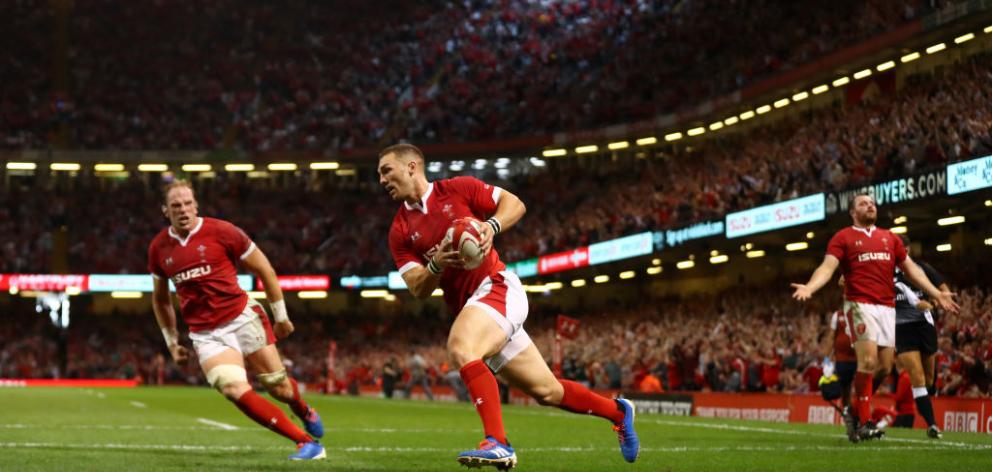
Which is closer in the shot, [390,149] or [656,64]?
[390,149]

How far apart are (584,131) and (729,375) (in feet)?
82.3

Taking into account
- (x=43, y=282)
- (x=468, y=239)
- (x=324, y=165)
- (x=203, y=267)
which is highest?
(x=324, y=165)

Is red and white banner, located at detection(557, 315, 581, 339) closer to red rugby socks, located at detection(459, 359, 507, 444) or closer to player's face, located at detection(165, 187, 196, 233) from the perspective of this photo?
player's face, located at detection(165, 187, 196, 233)

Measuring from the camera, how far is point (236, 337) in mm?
11133

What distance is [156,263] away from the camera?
11125mm

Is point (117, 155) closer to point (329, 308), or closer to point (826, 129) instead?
point (329, 308)

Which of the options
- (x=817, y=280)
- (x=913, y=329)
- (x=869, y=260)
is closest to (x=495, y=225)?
(x=817, y=280)

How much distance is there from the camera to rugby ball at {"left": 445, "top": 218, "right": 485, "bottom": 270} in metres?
7.78

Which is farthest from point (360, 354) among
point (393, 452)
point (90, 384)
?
point (393, 452)

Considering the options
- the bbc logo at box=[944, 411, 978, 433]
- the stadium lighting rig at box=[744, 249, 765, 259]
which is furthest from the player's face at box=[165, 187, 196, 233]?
the stadium lighting rig at box=[744, 249, 765, 259]

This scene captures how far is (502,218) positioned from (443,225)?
431 mm

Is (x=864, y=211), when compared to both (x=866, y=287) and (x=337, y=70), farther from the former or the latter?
(x=337, y=70)

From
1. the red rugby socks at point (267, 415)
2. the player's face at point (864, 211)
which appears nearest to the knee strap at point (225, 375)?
the red rugby socks at point (267, 415)

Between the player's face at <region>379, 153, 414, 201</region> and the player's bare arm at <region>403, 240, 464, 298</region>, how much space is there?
526 mm
